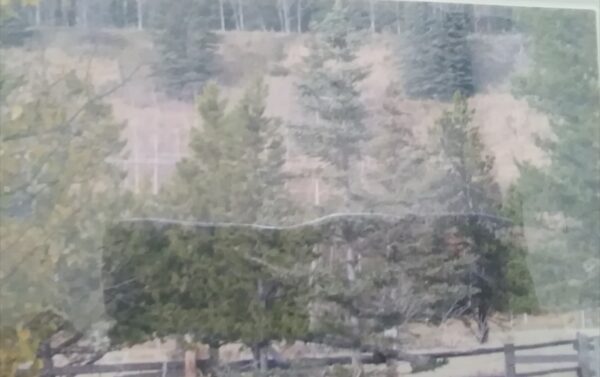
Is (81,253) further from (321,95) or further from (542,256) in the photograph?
(542,256)

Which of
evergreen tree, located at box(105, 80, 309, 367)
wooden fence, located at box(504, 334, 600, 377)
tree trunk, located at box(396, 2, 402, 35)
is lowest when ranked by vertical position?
wooden fence, located at box(504, 334, 600, 377)

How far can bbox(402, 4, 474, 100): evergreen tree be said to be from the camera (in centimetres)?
89

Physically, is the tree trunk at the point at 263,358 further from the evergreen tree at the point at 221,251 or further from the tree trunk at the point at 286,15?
the tree trunk at the point at 286,15

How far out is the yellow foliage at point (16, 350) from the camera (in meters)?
0.77

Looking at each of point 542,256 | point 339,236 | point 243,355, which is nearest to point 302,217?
point 339,236

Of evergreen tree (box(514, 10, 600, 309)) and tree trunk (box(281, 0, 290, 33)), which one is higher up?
tree trunk (box(281, 0, 290, 33))

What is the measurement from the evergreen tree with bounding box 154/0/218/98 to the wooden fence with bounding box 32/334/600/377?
26cm

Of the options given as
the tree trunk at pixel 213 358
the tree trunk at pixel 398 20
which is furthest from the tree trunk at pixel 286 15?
the tree trunk at pixel 213 358

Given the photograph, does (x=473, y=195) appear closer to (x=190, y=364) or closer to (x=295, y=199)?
(x=295, y=199)

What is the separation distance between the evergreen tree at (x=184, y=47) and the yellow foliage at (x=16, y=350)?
26cm

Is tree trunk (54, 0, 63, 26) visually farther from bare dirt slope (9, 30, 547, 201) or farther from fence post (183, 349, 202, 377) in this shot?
fence post (183, 349, 202, 377)

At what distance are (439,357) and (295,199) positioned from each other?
21 cm

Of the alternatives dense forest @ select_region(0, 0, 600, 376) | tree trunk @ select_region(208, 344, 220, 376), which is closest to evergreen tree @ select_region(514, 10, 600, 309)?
dense forest @ select_region(0, 0, 600, 376)

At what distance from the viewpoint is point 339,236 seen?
86cm
